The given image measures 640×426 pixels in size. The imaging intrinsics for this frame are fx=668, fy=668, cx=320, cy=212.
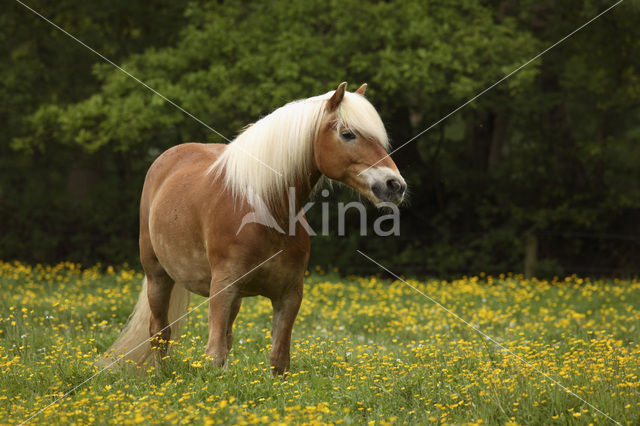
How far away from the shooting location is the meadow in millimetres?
3908

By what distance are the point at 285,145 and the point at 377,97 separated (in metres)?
8.21

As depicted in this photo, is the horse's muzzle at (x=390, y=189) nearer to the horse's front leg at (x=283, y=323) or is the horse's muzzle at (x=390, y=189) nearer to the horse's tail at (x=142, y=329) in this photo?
the horse's front leg at (x=283, y=323)

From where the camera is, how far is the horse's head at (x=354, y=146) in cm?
424

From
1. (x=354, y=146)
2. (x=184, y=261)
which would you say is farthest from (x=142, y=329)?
(x=354, y=146)

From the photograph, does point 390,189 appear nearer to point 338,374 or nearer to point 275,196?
point 275,196

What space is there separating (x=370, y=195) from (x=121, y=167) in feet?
41.9

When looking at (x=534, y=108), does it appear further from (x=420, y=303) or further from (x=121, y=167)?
(x=121, y=167)

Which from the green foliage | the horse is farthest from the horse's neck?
the green foliage

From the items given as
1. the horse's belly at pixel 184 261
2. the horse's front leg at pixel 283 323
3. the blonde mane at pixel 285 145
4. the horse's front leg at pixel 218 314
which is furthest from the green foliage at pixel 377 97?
the horse's front leg at pixel 218 314

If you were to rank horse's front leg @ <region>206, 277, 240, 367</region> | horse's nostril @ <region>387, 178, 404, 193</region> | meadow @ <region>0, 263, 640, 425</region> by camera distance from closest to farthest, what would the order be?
meadow @ <region>0, 263, 640, 425</region> < horse's nostril @ <region>387, 178, 404, 193</region> < horse's front leg @ <region>206, 277, 240, 367</region>

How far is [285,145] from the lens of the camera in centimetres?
440

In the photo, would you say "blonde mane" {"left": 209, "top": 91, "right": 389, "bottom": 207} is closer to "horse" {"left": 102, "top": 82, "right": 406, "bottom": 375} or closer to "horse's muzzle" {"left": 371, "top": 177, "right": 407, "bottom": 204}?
"horse" {"left": 102, "top": 82, "right": 406, "bottom": 375}

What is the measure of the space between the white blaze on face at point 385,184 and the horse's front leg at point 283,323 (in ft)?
2.93

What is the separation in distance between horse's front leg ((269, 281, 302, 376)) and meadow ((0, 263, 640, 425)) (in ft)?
0.39
